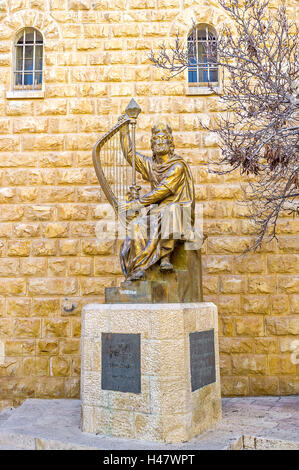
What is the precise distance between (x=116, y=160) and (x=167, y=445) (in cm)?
310

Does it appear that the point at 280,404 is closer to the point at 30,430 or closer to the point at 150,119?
the point at 30,430

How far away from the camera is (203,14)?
23.4ft

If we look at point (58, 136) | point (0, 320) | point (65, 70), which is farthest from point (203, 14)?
point (0, 320)

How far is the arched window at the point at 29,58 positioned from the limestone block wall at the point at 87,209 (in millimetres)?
172

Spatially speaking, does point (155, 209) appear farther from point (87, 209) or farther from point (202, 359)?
point (87, 209)

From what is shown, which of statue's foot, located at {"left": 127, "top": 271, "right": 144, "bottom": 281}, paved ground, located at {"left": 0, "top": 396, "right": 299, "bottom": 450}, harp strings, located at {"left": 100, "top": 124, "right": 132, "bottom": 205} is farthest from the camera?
harp strings, located at {"left": 100, "top": 124, "right": 132, "bottom": 205}

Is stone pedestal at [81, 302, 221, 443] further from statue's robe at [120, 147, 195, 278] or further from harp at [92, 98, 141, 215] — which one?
harp at [92, 98, 141, 215]

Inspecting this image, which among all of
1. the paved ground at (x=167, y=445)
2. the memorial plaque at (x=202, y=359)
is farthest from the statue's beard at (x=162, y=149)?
the paved ground at (x=167, y=445)

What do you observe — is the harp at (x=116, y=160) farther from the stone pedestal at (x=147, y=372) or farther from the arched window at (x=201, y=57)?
the arched window at (x=201, y=57)

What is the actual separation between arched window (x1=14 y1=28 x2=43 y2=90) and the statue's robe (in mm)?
3590

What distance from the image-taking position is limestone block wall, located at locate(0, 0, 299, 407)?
6.35 m

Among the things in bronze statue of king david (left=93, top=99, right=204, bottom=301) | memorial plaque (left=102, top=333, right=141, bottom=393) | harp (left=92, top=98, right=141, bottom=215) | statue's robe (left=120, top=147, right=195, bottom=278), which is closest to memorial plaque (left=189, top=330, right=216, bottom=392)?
bronze statue of king david (left=93, top=99, right=204, bottom=301)

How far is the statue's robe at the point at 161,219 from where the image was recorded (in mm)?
4160

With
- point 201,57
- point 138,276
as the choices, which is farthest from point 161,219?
point 201,57
